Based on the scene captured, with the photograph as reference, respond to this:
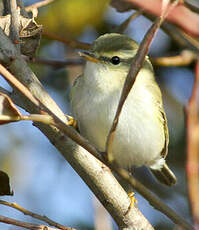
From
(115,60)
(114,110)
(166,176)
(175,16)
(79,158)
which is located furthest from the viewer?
(166,176)

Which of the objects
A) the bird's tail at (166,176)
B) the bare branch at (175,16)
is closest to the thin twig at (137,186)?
the bare branch at (175,16)

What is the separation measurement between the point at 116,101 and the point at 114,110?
0.19ft

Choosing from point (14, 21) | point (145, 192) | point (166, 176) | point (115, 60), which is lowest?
point (166, 176)

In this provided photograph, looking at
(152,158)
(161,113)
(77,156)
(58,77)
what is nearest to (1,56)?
(77,156)

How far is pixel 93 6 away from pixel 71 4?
177 mm

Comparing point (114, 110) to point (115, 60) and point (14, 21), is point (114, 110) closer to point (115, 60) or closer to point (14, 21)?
point (115, 60)

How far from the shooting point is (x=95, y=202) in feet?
6.97

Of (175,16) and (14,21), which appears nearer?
(14,21)

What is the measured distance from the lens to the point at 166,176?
139 inches

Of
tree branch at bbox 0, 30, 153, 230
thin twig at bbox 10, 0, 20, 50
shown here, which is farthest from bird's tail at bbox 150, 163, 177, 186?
thin twig at bbox 10, 0, 20, 50

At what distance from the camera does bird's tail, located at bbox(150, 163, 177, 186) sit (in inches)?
138

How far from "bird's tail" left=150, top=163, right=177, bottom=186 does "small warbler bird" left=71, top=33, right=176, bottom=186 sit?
605 millimetres

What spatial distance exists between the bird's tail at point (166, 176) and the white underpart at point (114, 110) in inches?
26.9

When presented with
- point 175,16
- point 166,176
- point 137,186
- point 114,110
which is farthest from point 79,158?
point 166,176
